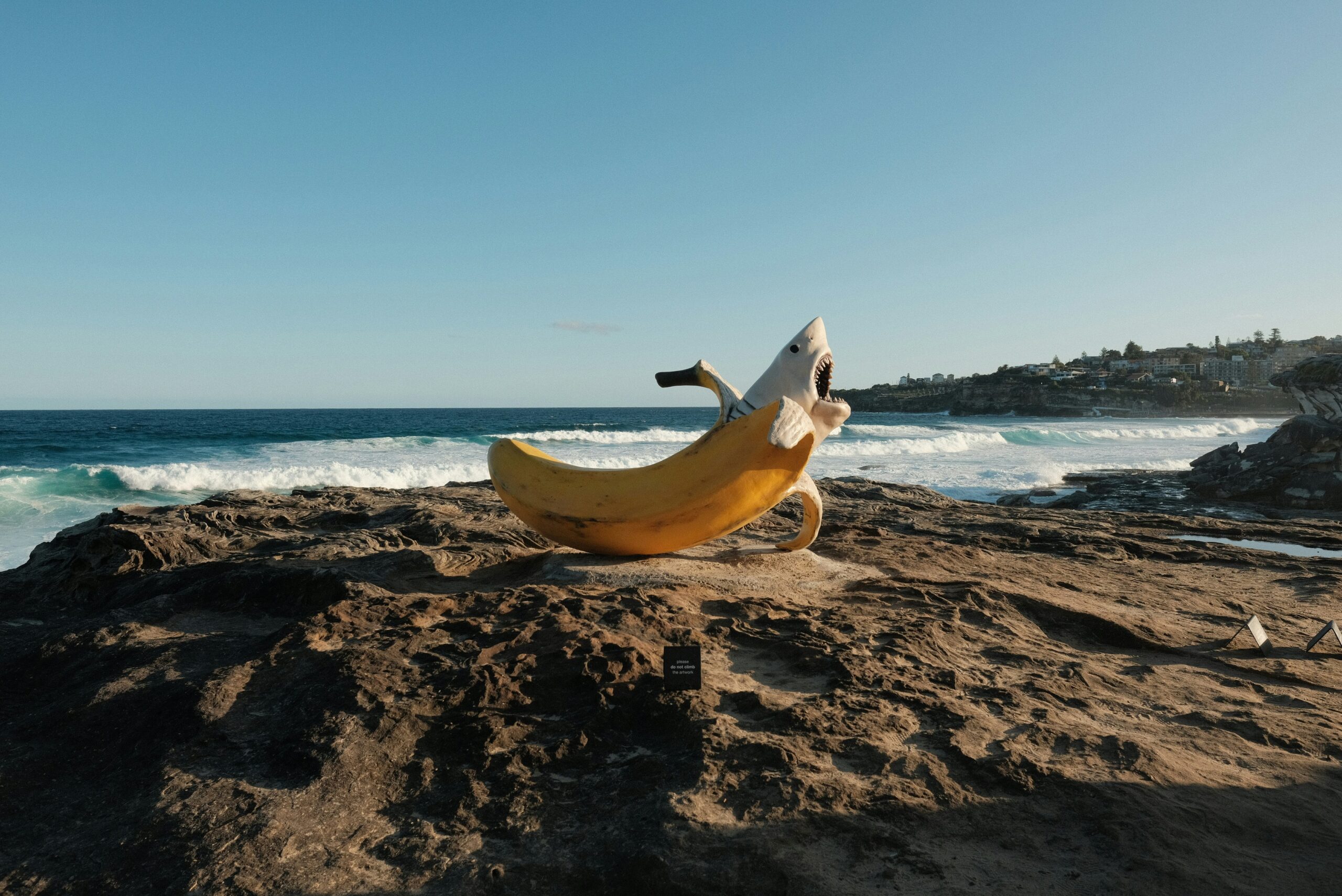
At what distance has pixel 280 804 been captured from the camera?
2.80 m

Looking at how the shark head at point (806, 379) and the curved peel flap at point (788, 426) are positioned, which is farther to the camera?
the shark head at point (806, 379)

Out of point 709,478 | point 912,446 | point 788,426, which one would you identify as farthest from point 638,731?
point 912,446

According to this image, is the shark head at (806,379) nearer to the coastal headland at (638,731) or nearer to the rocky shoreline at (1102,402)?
the coastal headland at (638,731)

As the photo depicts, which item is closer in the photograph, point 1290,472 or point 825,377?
point 825,377

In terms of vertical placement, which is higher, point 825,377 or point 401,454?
point 825,377

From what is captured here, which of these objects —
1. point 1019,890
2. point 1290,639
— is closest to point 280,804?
point 1019,890

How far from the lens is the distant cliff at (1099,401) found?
175 ft

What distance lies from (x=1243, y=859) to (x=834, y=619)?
7.66ft

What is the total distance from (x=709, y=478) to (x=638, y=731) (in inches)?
90.5

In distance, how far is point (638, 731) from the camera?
10.8ft

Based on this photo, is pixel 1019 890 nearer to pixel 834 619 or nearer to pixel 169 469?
pixel 834 619

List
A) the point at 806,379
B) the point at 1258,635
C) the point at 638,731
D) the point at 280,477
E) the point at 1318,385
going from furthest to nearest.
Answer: the point at 280,477, the point at 1318,385, the point at 806,379, the point at 1258,635, the point at 638,731

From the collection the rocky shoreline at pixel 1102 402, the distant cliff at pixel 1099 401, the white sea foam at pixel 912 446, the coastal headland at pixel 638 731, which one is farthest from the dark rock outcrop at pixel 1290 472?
the distant cliff at pixel 1099 401

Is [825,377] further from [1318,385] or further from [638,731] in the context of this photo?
[1318,385]
